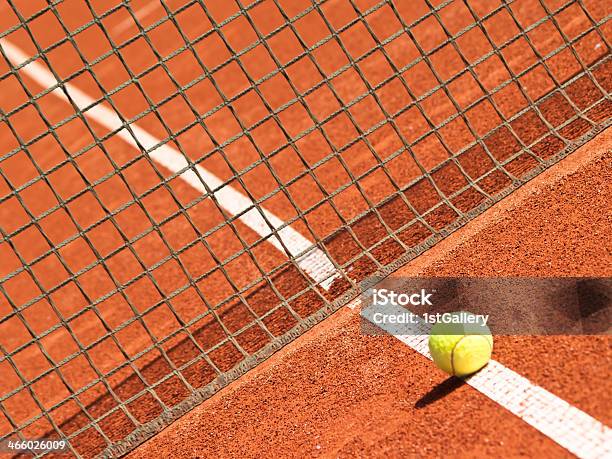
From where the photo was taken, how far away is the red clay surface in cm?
383

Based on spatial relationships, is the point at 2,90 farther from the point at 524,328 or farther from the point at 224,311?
the point at 524,328

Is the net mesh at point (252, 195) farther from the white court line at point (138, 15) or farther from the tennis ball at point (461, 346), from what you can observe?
the white court line at point (138, 15)

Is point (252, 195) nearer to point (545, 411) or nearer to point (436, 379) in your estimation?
point (436, 379)

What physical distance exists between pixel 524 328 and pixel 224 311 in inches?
87.1

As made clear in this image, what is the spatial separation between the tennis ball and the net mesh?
3.10ft

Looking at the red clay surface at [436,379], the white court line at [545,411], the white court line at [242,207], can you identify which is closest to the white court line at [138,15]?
the white court line at [242,207]

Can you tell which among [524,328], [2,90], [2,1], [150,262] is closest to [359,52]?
[150,262]

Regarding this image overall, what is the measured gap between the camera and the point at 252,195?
21.1 feet

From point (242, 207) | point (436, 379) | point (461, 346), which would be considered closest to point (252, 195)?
point (242, 207)

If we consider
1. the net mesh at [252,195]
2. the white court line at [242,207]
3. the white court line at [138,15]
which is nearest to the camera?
the net mesh at [252,195]

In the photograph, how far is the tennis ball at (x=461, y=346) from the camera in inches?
157

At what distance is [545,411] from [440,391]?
0.58 metres

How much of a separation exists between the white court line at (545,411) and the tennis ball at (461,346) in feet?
0.33

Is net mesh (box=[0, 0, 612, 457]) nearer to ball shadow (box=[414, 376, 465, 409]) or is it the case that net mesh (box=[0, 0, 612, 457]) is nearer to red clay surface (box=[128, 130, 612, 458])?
red clay surface (box=[128, 130, 612, 458])
